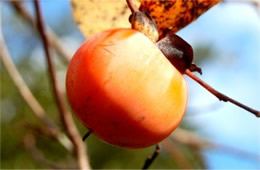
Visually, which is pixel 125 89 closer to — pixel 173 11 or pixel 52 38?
pixel 173 11

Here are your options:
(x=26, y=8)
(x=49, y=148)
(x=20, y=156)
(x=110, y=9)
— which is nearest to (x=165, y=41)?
(x=110, y=9)

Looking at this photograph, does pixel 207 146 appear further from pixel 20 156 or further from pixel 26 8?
pixel 20 156

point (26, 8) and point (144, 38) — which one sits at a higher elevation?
point (144, 38)

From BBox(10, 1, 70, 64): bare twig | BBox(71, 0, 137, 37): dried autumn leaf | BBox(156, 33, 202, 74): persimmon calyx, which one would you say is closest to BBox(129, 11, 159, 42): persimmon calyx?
BBox(156, 33, 202, 74): persimmon calyx

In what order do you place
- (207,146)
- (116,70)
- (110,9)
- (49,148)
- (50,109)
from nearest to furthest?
(116,70) → (110,9) → (207,146) → (49,148) → (50,109)

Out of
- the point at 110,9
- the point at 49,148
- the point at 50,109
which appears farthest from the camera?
the point at 50,109

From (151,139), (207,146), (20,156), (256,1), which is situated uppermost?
(151,139)

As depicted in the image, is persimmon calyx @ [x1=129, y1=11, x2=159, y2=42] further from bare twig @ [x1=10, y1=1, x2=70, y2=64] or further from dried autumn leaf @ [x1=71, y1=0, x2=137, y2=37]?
bare twig @ [x1=10, y1=1, x2=70, y2=64]
